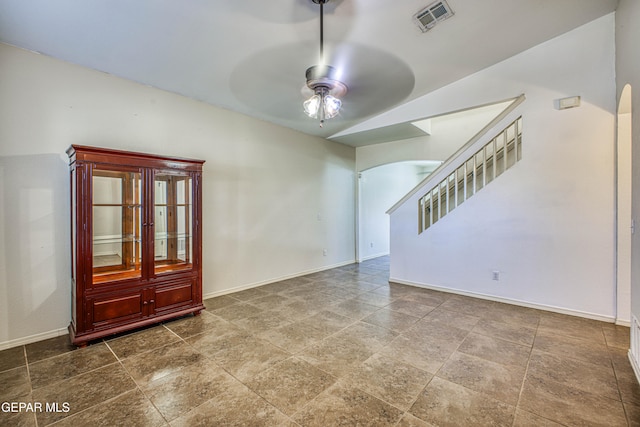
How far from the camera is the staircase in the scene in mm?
3850

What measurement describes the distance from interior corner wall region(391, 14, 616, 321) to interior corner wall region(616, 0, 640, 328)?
50 centimetres

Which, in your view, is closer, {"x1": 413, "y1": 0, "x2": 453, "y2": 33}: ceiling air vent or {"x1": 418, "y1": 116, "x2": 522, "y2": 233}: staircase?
{"x1": 413, "y1": 0, "x2": 453, "y2": 33}: ceiling air vent

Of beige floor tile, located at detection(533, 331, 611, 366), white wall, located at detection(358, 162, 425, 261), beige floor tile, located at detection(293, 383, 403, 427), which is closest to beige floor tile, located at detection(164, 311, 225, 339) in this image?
beige floor tile, located at detection(293, 383, 403, 427)

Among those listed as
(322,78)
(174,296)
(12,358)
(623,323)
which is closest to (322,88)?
(322,78)

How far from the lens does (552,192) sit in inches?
136

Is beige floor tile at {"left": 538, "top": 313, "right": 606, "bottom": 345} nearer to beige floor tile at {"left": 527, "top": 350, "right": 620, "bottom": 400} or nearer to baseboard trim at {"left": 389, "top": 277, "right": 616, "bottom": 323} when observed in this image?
baseboard trim at {"left": 389, "top": 277, "right": 616, "bottom": 323}

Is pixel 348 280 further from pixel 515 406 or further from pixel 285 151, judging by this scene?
pixel 515 406

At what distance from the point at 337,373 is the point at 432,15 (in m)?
3.30

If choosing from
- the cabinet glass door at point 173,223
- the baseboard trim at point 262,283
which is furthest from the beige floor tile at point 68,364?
the baseboard trim at point 262,283

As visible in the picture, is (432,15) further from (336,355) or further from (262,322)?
(262,322)

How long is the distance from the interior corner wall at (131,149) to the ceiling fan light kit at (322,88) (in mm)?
2096

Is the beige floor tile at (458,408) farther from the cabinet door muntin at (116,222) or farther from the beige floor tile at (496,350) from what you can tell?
the cabinet door muntin at (116,222)

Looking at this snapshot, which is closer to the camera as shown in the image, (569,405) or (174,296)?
(569,405)

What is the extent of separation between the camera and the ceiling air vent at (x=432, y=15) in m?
2.51
